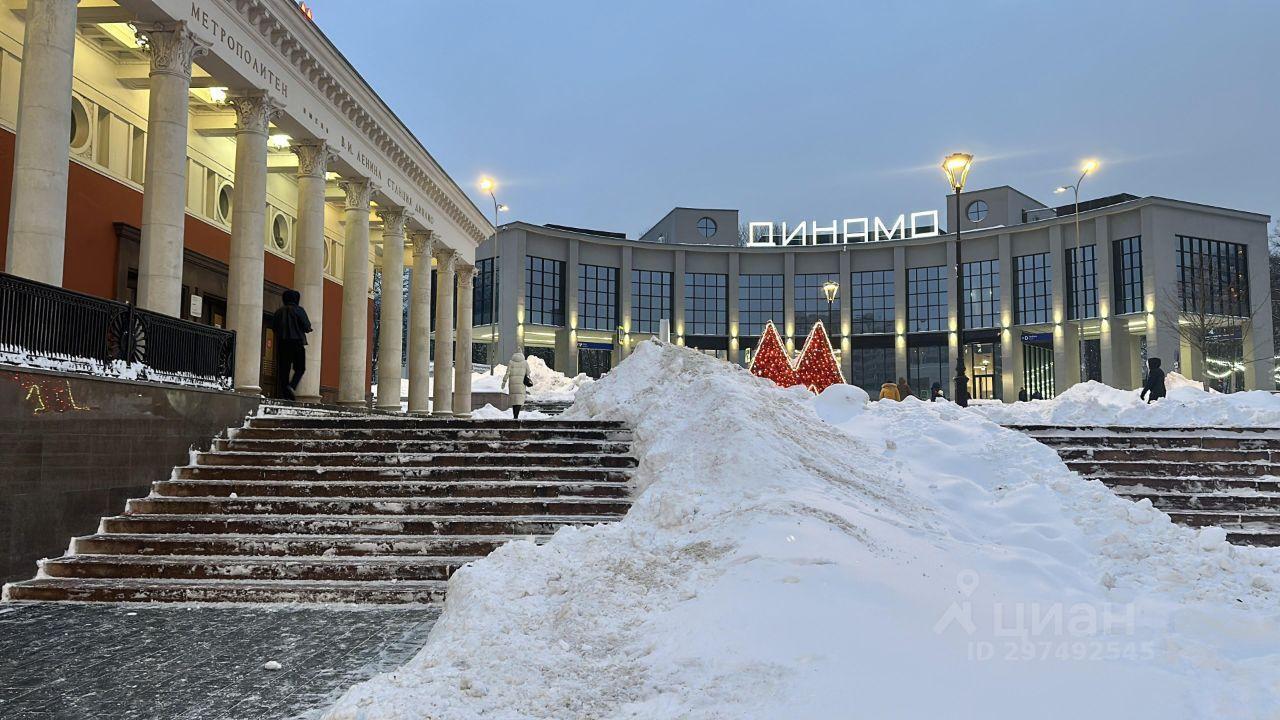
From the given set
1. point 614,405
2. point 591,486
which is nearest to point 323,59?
point 614,405

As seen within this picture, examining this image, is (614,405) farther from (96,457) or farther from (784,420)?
(96,457)

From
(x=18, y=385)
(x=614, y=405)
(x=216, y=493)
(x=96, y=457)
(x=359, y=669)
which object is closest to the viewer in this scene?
(x=359, y=669)

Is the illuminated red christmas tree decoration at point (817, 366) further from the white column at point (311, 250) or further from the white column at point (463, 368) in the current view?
the white column at point (463, 368)

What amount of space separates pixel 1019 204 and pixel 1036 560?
5769 centimetres

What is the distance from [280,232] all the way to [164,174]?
1040 cm

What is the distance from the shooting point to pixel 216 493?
9.88 m

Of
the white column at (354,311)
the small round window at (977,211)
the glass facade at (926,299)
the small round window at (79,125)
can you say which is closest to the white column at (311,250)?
the white column at (354,311)

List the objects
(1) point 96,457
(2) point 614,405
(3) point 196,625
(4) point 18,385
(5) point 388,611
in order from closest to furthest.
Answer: (3) point 196,625, (5) point 388,611, (4) point 18,385, (1) point 96,457, (2) point 614,405

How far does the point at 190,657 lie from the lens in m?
5.61

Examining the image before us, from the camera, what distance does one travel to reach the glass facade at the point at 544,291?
55.8m

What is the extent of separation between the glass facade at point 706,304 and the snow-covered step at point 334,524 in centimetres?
5162

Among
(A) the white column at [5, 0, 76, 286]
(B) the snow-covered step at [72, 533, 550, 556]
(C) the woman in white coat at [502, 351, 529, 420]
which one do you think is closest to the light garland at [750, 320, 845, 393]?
(C) the woman in white coat at [502, 351, 529, 420]

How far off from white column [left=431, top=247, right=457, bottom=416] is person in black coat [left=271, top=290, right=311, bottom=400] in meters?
11.2

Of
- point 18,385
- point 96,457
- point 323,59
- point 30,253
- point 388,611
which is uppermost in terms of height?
point 323,59
